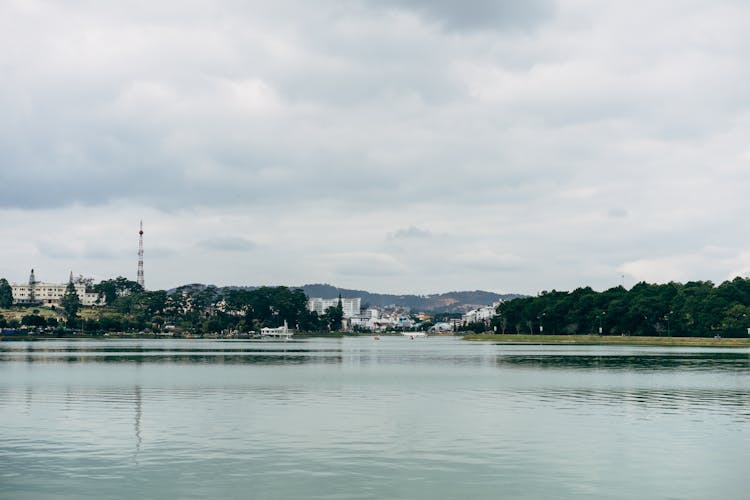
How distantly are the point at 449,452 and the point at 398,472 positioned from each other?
556 centimetres

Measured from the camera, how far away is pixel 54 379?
84500 mm

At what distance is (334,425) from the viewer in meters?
47.8

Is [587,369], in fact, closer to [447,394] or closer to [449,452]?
[447,394]

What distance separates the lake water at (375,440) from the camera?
30.7 metres

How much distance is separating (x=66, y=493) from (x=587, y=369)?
8427cm

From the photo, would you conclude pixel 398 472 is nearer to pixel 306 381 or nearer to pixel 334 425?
pixel 334 425

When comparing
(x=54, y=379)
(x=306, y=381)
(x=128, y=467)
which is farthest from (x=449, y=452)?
(x=54, y=379)

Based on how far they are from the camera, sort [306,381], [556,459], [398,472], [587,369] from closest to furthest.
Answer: [398,472], [556,459], [306,381], [587,369]

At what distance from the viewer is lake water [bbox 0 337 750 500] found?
30.7m

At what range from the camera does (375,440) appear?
4178 cm

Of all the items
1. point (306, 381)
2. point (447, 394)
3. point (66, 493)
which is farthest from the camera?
point (306, 381)

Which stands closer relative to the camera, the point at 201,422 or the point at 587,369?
the point at 201,422

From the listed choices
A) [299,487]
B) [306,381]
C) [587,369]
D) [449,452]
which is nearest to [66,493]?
[299,487]

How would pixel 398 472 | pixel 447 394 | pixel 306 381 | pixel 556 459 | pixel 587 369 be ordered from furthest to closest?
pixel 587 369 → pixel 306 381 → pixel 447 394 → pixel 556 459 → pixel 398 472
